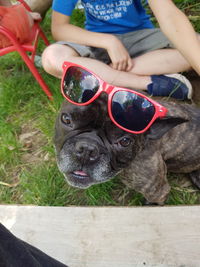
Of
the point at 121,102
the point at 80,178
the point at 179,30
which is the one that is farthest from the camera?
the point at 179,30

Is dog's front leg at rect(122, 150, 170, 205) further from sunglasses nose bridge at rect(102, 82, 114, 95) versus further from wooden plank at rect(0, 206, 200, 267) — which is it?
sunglasses nose bridge at rect(102, 82, 114, 95)

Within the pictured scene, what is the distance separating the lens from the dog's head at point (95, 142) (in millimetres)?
1241

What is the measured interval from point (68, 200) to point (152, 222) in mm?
610

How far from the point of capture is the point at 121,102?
119 centimetres

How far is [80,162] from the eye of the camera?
4.28 feet

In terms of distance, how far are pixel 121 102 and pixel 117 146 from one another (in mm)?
203

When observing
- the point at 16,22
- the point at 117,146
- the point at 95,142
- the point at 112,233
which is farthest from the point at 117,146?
the point at 16,22

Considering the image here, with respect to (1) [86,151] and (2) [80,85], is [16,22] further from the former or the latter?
(1) [86,151]

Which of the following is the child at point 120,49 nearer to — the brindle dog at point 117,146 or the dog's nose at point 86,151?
the brindle dog at point 117,146

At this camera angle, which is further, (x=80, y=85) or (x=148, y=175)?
(x=148, y=175)

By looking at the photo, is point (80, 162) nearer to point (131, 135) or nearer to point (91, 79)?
point (131, 135)

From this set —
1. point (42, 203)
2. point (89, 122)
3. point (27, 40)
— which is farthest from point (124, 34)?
point (42, 203)

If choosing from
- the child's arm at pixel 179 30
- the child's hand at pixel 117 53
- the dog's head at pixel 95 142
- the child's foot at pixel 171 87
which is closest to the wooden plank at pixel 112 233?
the dog's head at pixel 95 142

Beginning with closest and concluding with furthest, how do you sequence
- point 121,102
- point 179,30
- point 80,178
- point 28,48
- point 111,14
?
point 121,102 < point 80,178 < point 179,30 < point 111,14 < point 28,48
